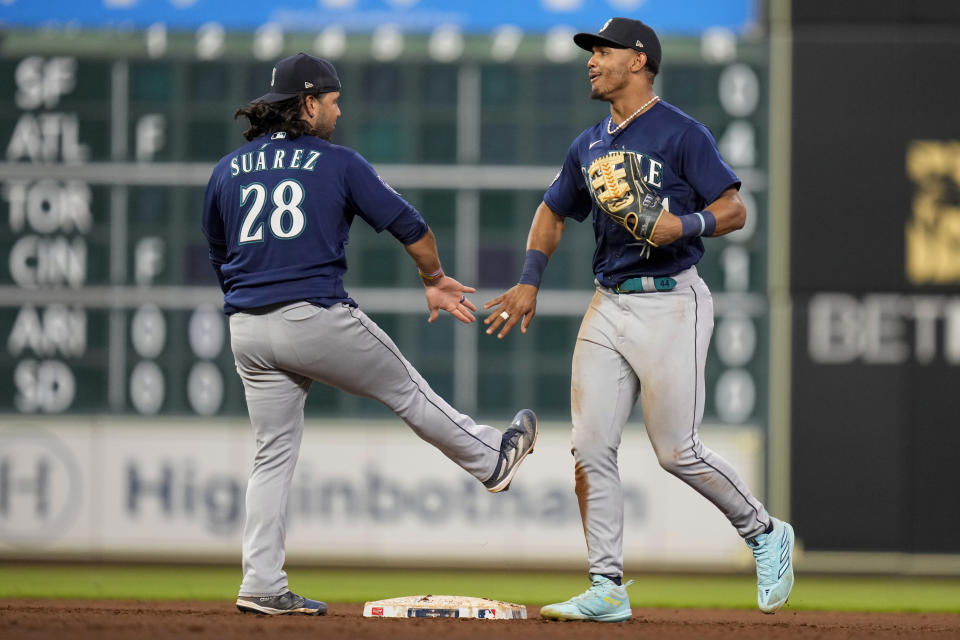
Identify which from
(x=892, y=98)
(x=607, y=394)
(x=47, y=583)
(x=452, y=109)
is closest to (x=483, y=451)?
(x=607, y=394)

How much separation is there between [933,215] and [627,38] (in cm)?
515

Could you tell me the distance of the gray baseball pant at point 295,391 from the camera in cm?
469

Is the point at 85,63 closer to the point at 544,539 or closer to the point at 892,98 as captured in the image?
the point at 544,539

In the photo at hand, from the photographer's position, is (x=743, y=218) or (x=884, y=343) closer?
(x=743, y=218)

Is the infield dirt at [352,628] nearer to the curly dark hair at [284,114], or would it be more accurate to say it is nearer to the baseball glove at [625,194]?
the baseball glove at [625,194]

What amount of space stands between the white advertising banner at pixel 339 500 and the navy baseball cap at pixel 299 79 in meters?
4.87

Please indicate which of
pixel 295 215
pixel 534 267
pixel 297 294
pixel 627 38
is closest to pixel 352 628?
pixel 297 294

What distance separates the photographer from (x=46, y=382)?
9.39 meters

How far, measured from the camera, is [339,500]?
9.47 meters

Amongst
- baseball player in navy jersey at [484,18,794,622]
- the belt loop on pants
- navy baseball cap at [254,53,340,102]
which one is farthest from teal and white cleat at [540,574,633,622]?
navy baseball cap at [254,53,340,102]

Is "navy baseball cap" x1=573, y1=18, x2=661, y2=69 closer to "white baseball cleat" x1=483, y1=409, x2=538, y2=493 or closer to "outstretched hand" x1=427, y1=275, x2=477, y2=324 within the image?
"outstretched hand" x1=427, y1=275, x2=477, y2=324

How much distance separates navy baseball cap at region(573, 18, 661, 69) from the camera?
480 cm

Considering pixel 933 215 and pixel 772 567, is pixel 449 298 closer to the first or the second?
pixel 772 567

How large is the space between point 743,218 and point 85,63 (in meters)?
5.97
